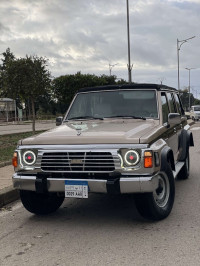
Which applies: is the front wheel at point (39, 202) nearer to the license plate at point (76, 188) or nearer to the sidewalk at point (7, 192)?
the license plate at point (76, 188)

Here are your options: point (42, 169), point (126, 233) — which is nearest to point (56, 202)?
point (42, 169)

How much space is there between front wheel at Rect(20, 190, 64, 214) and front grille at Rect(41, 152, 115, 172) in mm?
557

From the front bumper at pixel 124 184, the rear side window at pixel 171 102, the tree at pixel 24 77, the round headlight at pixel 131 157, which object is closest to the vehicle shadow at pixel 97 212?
the front bumper at pixel 124 184

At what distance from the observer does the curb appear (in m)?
6.07

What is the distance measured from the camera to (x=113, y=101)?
593cm

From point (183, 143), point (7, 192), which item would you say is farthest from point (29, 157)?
point (183, 143)

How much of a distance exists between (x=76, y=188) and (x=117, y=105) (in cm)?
189

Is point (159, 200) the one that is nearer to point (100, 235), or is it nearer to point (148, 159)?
point (148, 159)

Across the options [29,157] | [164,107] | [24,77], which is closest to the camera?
[29,157]

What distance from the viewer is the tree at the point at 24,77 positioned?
774 inches

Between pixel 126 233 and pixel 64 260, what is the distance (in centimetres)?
102

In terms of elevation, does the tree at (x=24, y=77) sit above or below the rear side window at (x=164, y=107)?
above

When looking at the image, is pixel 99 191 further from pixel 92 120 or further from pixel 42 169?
pixel 92 120

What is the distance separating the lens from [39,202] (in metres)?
5.28
